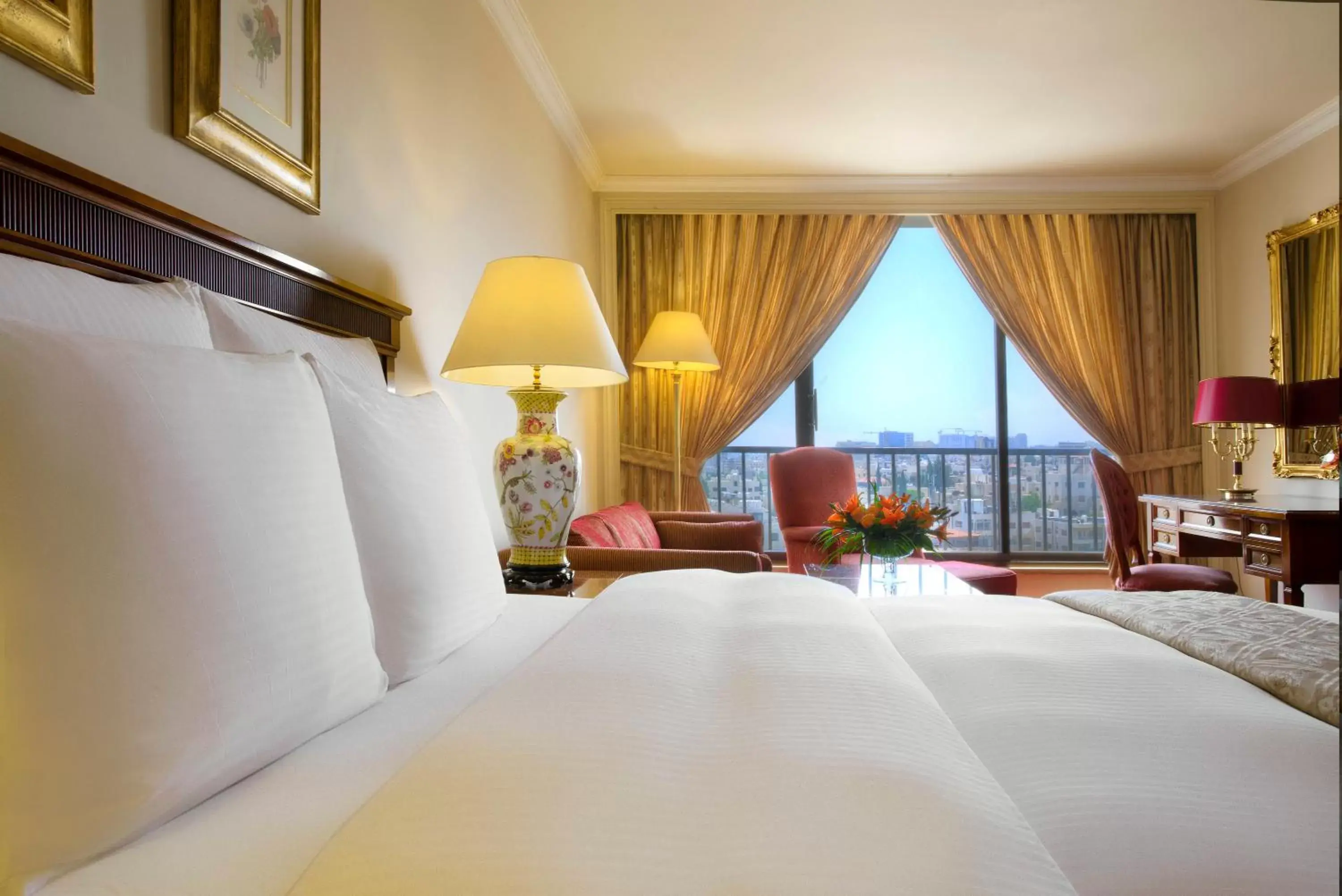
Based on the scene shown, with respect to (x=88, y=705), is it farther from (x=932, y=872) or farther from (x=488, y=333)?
(x=488, y=333)

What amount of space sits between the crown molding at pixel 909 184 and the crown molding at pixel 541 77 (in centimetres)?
46

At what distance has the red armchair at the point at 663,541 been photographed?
8.59 ft

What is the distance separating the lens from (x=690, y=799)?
656 millimetres

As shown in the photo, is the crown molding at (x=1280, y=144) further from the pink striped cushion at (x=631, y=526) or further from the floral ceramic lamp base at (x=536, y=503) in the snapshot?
the floral ceramic lamp base at (x=536, y=503)

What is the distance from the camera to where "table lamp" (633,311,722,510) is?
15.0 ft

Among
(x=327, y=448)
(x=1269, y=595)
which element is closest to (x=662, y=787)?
(x=327, y=448)

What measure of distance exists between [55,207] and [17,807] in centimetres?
81

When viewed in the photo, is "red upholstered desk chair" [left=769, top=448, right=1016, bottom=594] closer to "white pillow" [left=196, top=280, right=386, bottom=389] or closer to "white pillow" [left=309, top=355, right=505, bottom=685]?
"white pillow" [left=196, top=280, right=386, bottom=389]

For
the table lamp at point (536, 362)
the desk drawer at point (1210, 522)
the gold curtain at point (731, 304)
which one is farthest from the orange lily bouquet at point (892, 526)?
the gold curtain at point (731, 304)

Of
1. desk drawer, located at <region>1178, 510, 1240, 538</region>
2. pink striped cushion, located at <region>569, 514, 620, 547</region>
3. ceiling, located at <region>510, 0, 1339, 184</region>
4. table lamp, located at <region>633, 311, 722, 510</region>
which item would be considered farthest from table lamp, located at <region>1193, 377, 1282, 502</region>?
pink striped cushion, located at <region>569, 514, 620, 547</region>

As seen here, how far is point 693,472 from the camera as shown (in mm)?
5102

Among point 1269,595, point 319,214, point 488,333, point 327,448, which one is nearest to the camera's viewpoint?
point 327,448

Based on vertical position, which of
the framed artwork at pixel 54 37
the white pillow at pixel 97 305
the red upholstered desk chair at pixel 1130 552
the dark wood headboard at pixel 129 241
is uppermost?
the framed artwork at pixel 54 37

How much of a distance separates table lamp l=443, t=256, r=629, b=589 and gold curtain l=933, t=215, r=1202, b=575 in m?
3.63
